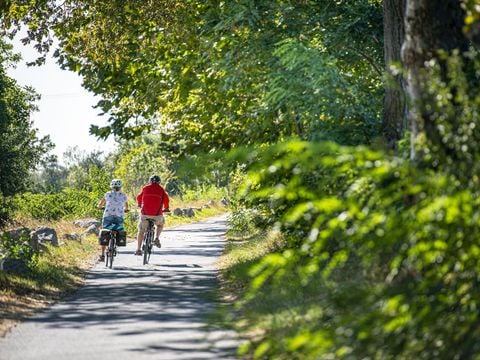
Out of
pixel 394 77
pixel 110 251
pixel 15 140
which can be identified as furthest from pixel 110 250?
pixel 15 140

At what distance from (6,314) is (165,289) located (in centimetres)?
407

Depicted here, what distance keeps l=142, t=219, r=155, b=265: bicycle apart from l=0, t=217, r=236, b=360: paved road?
0.80 metres

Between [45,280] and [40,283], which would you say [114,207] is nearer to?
[45,280]

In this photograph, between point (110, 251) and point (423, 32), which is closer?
point (423, 32)

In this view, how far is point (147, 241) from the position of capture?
2255 cm

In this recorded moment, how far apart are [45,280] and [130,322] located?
5.32 metres

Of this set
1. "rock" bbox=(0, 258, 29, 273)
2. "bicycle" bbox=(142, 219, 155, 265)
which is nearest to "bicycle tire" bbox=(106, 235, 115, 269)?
"bicycle" bbox=(142, 219, 155, 265)

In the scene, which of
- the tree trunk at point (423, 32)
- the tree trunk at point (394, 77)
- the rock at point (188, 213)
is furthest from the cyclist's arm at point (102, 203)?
the rock at point (188, 213)

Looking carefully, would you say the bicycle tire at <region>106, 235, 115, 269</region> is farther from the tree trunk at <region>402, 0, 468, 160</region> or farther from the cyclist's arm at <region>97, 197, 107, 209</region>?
the tree trunk at <region>402, 0, 468, 160</region>

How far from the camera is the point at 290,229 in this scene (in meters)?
16.1

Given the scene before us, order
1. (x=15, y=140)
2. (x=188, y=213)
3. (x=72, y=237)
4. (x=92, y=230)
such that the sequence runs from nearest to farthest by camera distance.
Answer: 1. (x=72, y=237)
2. (x=92, y=230)
3. (x=15, y=140)
4. (x=188, y=213)

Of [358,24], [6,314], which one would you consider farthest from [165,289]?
[358,24]

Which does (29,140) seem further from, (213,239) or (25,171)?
(213,239)

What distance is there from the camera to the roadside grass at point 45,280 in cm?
1363
